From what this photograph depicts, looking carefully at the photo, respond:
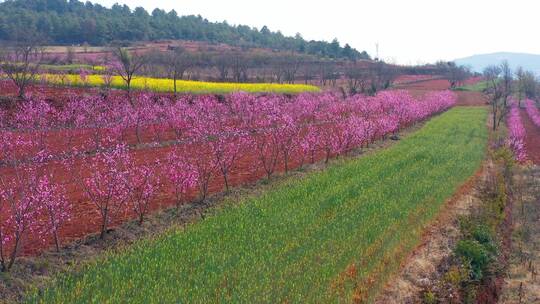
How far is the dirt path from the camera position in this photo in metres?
29.7

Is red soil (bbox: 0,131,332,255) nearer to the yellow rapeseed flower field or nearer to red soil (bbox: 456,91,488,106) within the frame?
the yellow rapeseed flower field

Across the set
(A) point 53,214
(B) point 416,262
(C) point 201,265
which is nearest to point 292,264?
(C) point 201,265

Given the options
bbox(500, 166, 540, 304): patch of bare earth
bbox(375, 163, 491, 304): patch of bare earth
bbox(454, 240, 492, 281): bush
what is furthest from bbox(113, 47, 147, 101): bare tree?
bbox(454, 240, 492, 281): bush

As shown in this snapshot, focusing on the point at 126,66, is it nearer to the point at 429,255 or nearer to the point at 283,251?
the point at 283,251

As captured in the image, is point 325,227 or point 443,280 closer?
point 443,280

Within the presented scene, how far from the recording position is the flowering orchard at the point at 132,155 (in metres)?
12.2

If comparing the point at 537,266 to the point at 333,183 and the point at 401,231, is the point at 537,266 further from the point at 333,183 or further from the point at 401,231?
the point at 333,183

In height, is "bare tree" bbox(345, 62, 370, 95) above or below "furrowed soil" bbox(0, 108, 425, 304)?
above

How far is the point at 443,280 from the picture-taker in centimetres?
1116

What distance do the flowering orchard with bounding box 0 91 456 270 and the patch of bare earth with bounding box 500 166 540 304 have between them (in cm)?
874

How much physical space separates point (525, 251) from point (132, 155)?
17513mm

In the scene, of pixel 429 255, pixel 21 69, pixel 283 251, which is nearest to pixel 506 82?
pixel 429 255

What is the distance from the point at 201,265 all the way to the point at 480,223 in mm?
9551

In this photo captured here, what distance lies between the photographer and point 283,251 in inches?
427
